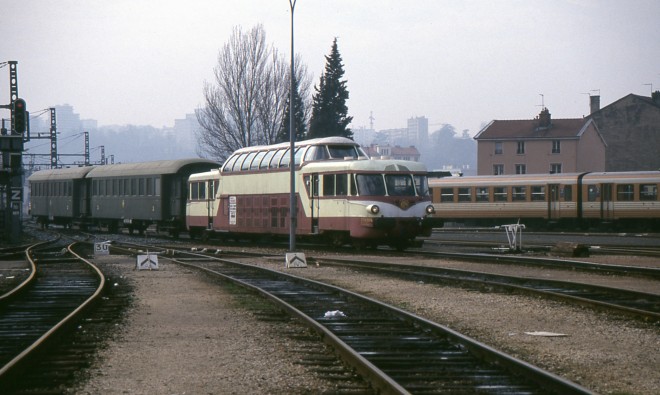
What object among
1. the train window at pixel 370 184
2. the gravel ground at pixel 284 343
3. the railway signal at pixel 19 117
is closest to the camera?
the gravel ground at pixel 284 343

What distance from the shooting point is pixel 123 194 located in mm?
47844

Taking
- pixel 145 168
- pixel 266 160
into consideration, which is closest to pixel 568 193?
pixel 266 160

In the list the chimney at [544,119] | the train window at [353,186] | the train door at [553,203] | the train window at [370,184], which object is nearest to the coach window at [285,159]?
the train window at [353,186]

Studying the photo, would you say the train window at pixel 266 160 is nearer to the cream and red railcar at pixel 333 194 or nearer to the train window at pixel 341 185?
the cream and red railcar at pixel 333 194

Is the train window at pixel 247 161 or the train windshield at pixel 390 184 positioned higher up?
the train window at pixel 247 161

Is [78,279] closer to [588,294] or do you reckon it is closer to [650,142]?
[588,294]

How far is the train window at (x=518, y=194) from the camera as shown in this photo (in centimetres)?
5003

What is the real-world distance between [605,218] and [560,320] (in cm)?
3519

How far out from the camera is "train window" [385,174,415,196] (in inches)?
1147

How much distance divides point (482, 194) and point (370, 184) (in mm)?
24103

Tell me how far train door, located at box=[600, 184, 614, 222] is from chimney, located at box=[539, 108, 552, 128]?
45.8 metres

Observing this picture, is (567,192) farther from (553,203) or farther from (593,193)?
(593,193)

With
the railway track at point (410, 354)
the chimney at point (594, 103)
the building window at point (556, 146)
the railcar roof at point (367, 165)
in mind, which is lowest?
the railway track at point (410, 354)

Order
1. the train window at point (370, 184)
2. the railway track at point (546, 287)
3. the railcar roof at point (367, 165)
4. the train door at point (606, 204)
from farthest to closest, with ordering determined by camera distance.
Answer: the train door at point (606, 204) → the railcar roof at point (367, 165) → the train window at point (370, 184) → the railway track at point (546, 287)
